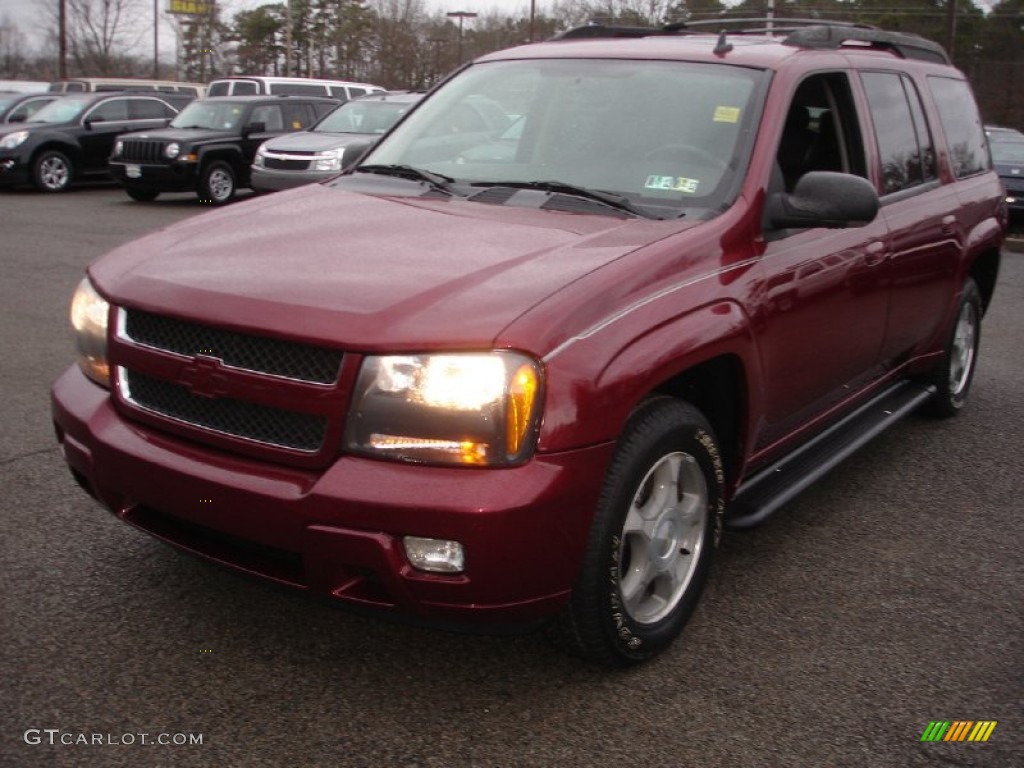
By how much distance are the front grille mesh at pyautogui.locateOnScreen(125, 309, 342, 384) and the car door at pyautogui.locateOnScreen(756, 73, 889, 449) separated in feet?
4.81

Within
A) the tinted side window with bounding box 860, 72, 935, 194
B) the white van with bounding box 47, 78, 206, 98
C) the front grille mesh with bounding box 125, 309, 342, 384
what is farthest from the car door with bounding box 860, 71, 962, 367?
the white van with bounding box 47, 78, 206, 98

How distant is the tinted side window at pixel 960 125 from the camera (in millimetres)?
5320

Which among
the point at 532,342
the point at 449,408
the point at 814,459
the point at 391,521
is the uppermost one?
the point at 532,342

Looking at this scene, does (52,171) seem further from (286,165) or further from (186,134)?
(286,165)

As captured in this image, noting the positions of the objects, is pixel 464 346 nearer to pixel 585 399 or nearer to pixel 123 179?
pixel 585 399

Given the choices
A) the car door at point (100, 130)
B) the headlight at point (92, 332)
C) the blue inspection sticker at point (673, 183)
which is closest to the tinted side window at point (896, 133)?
the blue inspection sticker at point (673, 183)

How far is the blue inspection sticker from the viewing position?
355 centimetres

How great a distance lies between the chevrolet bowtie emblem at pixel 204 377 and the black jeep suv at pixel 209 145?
1526 cm

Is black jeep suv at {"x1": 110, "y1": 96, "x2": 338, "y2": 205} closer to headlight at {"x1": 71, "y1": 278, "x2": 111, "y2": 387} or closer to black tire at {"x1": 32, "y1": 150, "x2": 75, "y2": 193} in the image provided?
black tire at {"x1": 32, "y1": 150, "x2": 75, "y2": 193}

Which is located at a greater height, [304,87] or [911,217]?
[304,87]

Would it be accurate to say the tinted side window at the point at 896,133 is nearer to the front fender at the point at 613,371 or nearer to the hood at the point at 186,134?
the front fender at the point at 613,371

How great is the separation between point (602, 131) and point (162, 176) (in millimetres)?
14758

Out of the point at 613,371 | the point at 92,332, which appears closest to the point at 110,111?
the point at 92,332

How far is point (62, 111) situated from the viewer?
1962 centimetres
